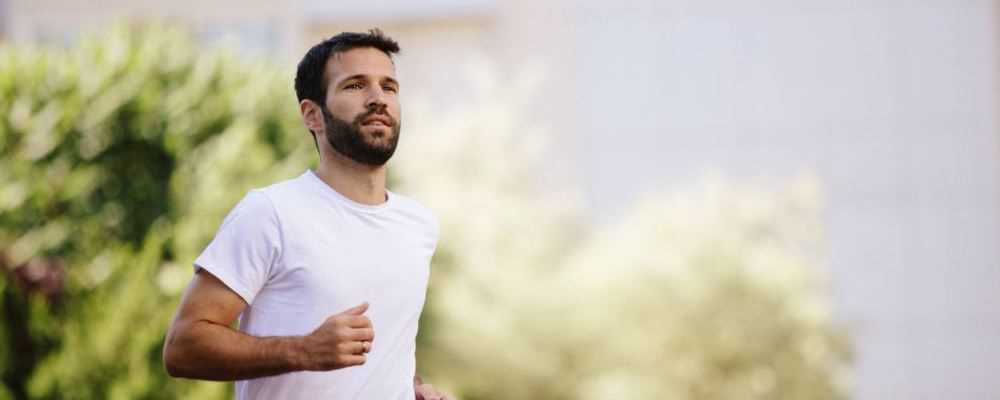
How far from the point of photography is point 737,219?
1292 centimetres

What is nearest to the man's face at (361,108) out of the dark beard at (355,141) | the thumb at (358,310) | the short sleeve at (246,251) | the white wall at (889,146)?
the dark beard at (355,141)

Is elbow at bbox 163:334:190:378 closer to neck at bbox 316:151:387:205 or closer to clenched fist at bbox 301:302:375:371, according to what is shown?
clenched fist at bbox 301:302:375:371

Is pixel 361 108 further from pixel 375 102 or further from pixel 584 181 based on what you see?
pixel 584 181

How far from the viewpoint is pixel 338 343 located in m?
2.72

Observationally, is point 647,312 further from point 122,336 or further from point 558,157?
point 122,336

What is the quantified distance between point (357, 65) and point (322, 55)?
0.10 m

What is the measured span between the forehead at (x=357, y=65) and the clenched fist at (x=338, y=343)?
0.57m

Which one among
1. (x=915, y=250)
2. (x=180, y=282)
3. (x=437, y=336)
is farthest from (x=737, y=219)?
(x=180, y=282)

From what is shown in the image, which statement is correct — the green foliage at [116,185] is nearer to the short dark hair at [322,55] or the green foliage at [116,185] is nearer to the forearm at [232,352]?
the short dark hair at [322,55]


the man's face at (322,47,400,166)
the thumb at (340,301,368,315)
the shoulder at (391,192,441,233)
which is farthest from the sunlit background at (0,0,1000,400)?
the thumb at (340,301,368,315)

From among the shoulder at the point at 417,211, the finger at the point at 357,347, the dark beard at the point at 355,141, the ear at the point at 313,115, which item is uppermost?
the ear at the point at 313,115

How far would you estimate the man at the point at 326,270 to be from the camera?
2.76 metres

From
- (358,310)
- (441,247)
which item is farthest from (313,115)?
(441,247)

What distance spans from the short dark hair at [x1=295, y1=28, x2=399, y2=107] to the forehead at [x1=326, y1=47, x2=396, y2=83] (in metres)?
0.01
